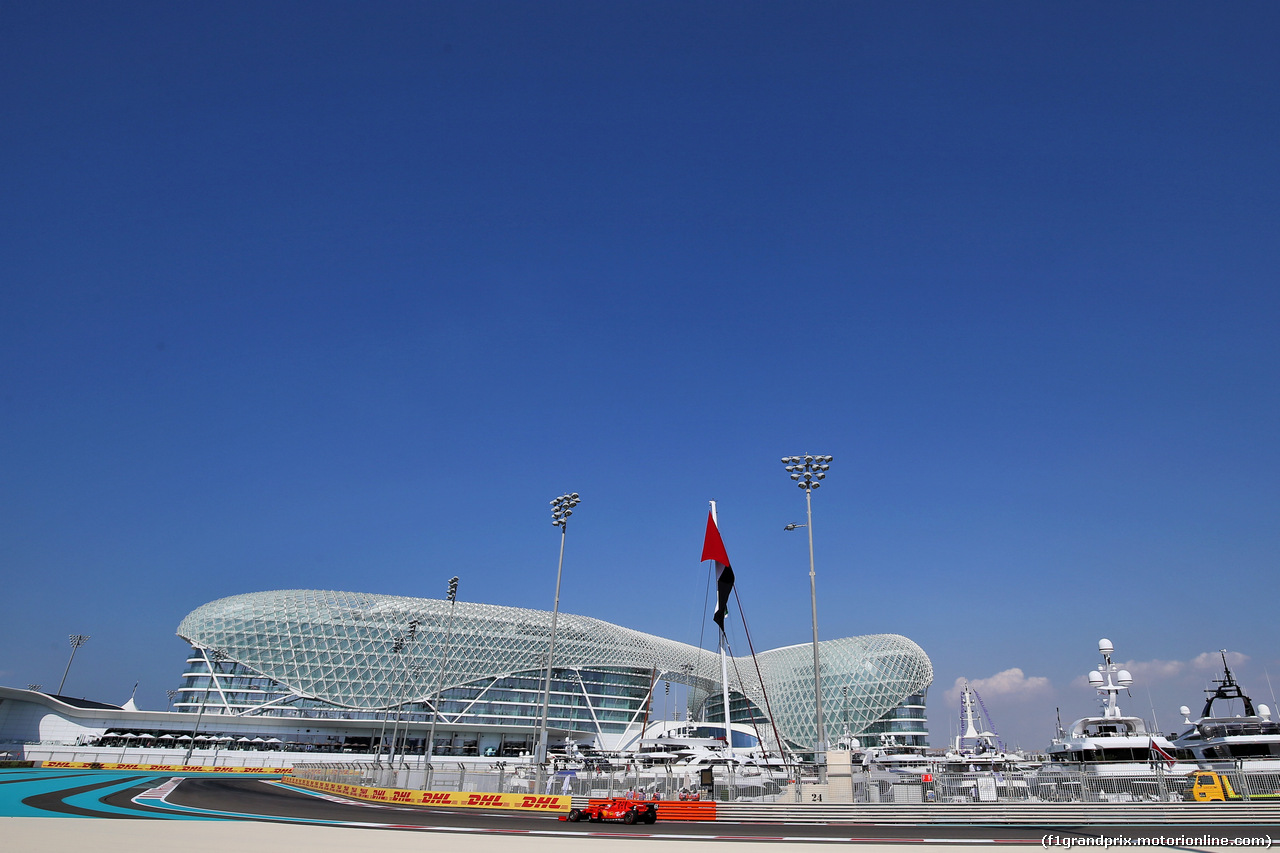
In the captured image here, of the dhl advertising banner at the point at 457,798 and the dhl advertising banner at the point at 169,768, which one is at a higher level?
the dhl advertising banner at the point at 457,798

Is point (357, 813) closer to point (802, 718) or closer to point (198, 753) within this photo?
point (198, 753)

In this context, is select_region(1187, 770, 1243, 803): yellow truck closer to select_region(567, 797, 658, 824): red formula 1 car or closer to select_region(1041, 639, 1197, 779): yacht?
select_region(1041, 639, 1197, 779): yacht

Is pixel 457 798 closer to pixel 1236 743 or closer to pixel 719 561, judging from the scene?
pixel 719 561

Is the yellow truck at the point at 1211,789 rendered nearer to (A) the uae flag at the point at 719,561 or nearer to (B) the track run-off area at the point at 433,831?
(B) the track run-off area at the point at 433,831

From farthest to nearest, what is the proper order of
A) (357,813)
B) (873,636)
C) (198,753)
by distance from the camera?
(873,636), (198,753), (357,813)

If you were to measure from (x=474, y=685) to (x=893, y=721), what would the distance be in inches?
2509

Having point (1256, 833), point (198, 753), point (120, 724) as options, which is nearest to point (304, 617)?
point (120, 724)

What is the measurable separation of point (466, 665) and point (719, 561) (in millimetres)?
70249

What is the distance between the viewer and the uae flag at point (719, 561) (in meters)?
44.2

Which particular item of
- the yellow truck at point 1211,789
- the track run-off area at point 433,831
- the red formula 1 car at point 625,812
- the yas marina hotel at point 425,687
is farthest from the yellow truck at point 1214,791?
the yas marina hotel at point 425,687

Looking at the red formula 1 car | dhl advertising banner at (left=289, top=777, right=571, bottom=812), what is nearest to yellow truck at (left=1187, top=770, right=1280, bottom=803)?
the red formula 1 car

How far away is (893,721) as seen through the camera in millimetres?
109188

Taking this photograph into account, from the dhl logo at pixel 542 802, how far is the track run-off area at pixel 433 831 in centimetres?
87

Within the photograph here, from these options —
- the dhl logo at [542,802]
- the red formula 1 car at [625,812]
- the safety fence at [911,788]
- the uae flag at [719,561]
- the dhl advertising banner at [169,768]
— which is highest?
the uae flag at [719,561]
